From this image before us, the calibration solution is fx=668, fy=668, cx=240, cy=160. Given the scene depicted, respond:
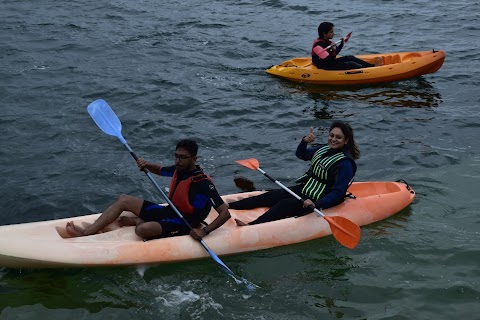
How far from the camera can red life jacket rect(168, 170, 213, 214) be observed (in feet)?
19.4

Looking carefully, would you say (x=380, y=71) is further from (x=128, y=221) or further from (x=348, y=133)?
(x=128, y=221)

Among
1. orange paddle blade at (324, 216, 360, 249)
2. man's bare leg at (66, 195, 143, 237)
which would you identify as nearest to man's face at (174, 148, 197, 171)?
man's bare leg at (66, 195, 143, 237)

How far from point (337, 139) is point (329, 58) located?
16.7 feet

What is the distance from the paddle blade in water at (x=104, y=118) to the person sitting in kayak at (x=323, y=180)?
1.46 m

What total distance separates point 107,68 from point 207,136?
3.67 m

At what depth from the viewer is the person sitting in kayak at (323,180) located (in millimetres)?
6457

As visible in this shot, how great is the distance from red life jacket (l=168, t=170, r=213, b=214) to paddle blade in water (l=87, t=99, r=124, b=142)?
4.11ft

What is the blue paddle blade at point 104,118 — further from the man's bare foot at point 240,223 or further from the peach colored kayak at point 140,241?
the man's bare foot at point 240,223

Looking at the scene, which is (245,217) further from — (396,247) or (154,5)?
(154,5)

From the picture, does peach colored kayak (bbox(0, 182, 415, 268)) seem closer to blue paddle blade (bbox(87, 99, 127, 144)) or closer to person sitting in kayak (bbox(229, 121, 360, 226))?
person sitting in kayak (bbox(229, 121, 360, 226))

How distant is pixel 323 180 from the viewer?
6598 mm

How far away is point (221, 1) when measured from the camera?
1783cm

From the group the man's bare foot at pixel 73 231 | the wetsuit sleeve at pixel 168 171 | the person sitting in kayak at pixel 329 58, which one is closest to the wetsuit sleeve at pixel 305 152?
the wetsuit sleeve at pixel 168 171

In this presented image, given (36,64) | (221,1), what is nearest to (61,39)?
(36,64)
